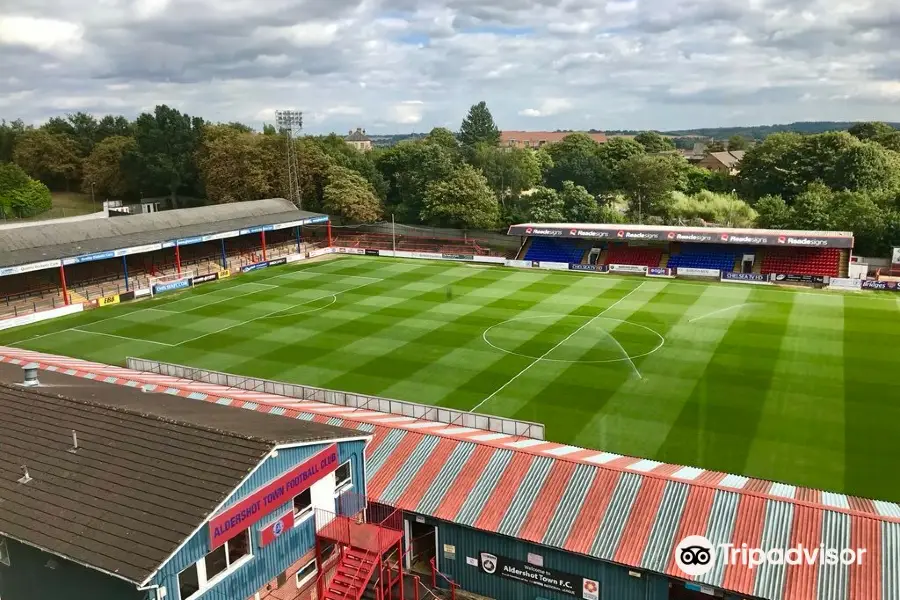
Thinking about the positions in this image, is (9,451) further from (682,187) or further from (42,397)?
(682,187)

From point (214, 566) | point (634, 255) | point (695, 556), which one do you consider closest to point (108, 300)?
point (634, 255)

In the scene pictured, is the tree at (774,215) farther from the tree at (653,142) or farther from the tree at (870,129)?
the tree at (653,142)

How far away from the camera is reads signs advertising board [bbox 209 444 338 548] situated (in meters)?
12.7

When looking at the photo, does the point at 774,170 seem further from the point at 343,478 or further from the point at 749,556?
the point at 343,478

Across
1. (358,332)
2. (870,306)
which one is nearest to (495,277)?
(358,332)

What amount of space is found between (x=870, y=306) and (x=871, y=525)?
35742 millimetres

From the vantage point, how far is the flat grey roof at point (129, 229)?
5019 centimetres

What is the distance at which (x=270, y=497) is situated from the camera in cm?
1380

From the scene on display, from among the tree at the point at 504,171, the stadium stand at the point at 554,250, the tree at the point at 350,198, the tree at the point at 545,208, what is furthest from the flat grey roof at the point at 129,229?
the tree at the point at 504,171

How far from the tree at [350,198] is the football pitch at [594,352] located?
2320 cm

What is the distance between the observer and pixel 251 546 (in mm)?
13883

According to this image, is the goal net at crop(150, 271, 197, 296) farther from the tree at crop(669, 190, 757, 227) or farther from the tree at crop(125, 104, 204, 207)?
the tree at crop(669, 190, 757, 227)

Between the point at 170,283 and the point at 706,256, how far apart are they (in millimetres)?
44417

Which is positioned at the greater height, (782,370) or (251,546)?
(251,546)
